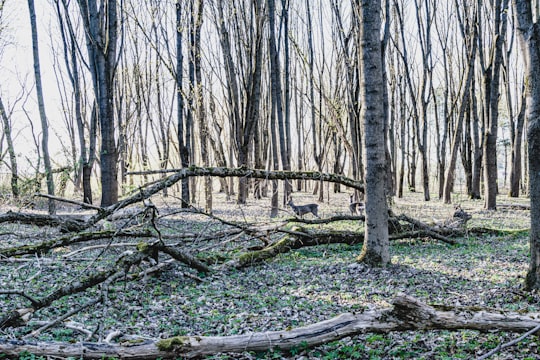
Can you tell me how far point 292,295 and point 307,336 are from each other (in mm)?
1754

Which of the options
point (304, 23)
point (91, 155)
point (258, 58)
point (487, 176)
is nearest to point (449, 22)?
point (304, 23)

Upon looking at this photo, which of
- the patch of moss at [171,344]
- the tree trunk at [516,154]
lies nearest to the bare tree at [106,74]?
the patch of moss at [171,344]

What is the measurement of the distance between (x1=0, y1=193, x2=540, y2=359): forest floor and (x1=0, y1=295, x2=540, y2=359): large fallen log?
11 centimetres

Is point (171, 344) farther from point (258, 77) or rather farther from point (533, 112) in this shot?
point (258, 77)

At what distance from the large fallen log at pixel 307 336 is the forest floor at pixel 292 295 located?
0.11 meters

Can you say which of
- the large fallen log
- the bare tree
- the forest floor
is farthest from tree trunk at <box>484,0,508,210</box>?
the bare tree

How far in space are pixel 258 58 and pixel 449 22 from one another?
12276 mm

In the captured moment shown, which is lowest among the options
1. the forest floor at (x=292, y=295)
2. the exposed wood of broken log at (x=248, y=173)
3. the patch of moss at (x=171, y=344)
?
the forest floor at (x=292, y=295)

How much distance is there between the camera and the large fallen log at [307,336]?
3.08m

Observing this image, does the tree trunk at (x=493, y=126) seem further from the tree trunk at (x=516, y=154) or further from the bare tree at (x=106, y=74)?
the bare tree at (x=106, y=74)

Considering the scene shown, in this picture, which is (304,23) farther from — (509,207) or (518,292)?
(518,292)

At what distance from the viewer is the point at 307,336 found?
325cm

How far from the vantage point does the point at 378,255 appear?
589 cm

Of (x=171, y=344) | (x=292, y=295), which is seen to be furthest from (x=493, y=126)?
(x=171, y=344)
